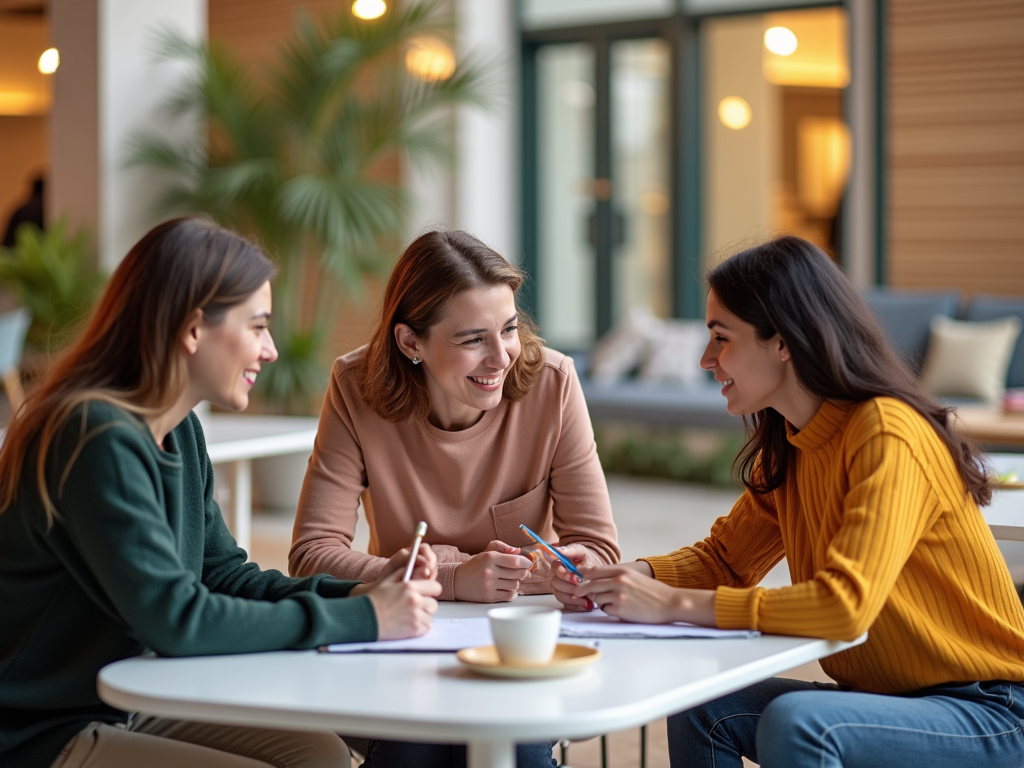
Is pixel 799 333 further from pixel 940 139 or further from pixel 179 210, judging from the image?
pixel 940 139

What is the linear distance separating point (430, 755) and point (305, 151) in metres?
5.03

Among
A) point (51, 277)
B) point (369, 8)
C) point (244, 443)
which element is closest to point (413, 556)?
point (244, 443)

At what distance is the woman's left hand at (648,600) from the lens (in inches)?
66.9

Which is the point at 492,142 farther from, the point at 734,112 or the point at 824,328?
the point at 824,328

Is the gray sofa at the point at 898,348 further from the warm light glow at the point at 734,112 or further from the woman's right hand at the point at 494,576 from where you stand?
the woman's right hand at the point at 494,576

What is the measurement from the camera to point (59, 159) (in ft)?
21.3

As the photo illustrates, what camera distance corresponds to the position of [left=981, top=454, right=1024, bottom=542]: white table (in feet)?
7.32

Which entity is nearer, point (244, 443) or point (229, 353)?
point (229, 353)

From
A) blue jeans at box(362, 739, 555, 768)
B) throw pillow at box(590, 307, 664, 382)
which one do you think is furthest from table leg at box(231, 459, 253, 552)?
throw pillow at box(590, 307, 664, 382)

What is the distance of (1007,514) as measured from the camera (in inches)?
93.1

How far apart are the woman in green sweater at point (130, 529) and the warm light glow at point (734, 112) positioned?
7.26 meters

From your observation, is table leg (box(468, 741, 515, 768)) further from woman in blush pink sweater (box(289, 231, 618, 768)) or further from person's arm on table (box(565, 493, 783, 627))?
woman in blush pink sweater (box(289, 231, 618, 768))

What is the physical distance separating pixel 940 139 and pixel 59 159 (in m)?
4.70

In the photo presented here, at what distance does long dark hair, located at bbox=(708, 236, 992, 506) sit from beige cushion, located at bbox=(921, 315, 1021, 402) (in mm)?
4701
